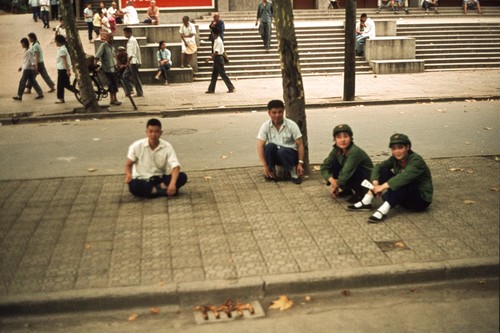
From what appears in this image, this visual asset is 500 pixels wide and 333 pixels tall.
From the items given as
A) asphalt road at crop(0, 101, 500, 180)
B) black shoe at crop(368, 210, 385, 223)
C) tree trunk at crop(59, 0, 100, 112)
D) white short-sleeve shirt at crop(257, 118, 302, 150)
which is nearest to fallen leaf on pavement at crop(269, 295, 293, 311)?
black shoe at crop(368, 210, 385, 223)

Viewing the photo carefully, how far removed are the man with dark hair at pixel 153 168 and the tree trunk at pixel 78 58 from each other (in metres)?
8.28

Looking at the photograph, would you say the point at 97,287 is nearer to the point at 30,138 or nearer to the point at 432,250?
the point at 432,250

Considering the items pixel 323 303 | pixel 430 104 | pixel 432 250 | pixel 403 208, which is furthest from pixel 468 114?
pixel 323 303

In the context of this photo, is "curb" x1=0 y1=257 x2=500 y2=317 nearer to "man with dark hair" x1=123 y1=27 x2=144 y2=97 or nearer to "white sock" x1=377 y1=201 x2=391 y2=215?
"white sock" x1=377 y1=201 x2=391 y2=215

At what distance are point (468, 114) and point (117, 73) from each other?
9282mm

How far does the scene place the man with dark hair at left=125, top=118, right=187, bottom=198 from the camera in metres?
8.86

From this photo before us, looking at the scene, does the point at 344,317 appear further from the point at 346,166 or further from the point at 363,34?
the point at 363,34

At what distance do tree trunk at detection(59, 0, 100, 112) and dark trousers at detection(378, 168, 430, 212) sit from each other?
1040 centimetres

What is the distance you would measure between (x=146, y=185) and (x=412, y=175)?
343cm

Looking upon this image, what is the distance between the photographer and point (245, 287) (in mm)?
6266

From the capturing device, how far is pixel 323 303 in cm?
618

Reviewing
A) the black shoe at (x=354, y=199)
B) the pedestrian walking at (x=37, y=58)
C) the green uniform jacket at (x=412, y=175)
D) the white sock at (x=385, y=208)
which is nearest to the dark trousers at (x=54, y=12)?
the pedestrian walking at (x=37, y=58)

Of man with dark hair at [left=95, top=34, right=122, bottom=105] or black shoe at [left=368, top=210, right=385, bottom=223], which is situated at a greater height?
man with dark hair at [left=95, top=34, right=122, bottom=105]

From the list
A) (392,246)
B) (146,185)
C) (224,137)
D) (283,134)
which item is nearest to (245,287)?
(392,246)
